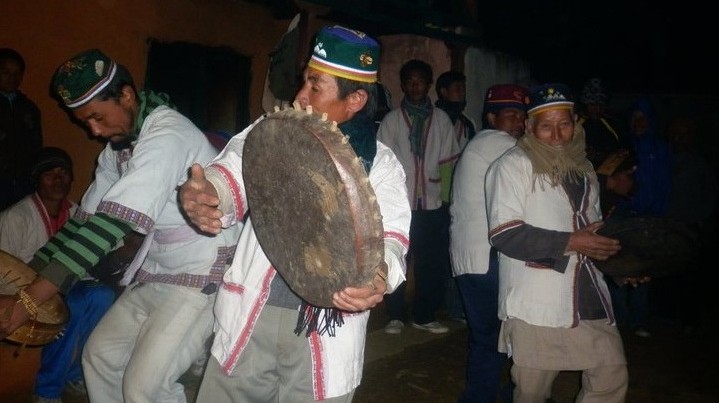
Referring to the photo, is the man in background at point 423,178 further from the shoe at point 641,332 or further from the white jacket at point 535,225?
the white jacket at point 535,225

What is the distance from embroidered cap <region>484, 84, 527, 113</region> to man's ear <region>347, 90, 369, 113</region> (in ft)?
7.09

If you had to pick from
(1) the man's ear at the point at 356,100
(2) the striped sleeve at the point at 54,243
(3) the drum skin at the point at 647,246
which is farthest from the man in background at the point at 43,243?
(3) the drum skin at the point at 647,246

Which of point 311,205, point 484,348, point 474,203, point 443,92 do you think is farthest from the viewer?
point 443,92

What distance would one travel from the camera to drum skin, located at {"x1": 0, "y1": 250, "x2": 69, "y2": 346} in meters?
2.64

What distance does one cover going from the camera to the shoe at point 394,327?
605 cm

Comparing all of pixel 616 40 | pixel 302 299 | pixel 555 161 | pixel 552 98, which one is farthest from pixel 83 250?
pixel 616 40

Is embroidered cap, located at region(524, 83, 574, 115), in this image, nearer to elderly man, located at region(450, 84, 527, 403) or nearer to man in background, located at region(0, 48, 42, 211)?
elderly man, located at region(450, 84, 527, 403)

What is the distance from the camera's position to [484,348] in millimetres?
3832

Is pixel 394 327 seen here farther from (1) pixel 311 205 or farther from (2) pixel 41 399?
(1) pixel 311 205

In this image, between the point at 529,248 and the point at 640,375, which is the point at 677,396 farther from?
the point at 529,248

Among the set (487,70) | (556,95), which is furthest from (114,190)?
(487,70)

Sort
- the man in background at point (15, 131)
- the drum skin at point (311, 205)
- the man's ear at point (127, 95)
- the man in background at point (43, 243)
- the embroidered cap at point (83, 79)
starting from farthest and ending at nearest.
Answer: the man in background at point (15, 131) → the man in background at point (43, 243) → the man's ear at point (127, 95) → the embroidered cap at point (83, 79) → the drum skin at point (311, 205)

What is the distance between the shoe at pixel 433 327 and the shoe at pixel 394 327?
197 mm

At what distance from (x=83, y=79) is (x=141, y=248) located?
0.80m
